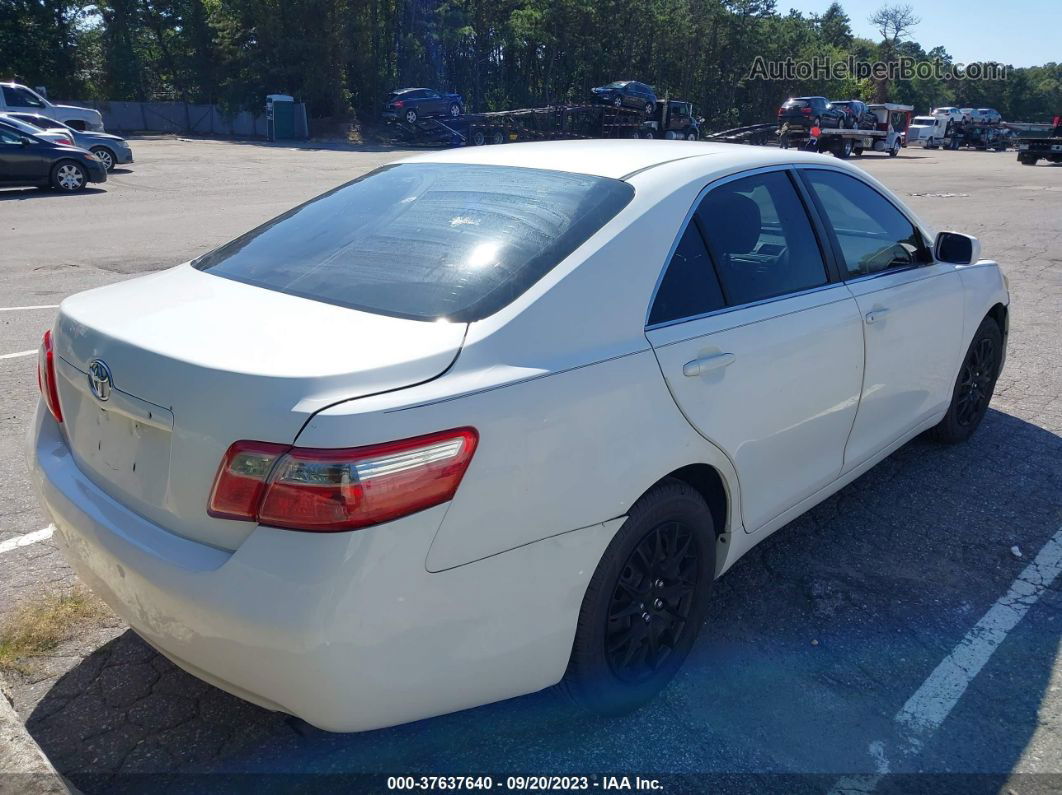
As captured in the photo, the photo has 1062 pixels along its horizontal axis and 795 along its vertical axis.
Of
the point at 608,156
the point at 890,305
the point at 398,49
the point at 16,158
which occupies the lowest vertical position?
the point at 16,158

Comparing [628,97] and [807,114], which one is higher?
[628,97]

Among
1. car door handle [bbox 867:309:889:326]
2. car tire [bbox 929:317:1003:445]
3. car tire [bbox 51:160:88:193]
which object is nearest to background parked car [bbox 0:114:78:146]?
car tire [bbox 51:160:88:193]

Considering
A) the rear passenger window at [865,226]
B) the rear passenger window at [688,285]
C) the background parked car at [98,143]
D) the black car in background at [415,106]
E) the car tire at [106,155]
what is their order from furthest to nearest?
1. the black car in background at [415,106]
2. the car tire at [106,155]
3. the background parked car at [98,143]
4. the rear passenger window at [865,226]
5. the rear passenger window at [688,285]

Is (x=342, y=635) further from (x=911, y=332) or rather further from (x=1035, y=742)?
(x=911, y=332)

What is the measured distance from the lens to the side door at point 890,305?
3590 millimetres

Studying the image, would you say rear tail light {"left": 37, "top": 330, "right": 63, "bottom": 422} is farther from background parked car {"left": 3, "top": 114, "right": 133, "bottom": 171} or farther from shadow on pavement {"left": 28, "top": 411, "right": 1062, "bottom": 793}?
background parked car {"left": 3, "top": 114, "right": 133, "bottom": 171}

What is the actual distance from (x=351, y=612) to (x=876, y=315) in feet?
8.36

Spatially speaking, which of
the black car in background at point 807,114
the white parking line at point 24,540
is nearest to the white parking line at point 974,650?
the white parking line at point 24,540

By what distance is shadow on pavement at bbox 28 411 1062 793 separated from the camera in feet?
8.27

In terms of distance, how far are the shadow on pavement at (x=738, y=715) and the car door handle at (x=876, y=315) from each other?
1.03m

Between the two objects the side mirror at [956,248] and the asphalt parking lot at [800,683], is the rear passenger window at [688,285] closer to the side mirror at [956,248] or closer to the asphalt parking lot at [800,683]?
the asphalt parking lot at [800,683]

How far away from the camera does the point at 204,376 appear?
83.6 inches

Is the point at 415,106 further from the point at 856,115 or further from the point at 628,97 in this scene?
the point at 856,115

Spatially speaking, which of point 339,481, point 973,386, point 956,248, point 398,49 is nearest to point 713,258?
point 339,481
